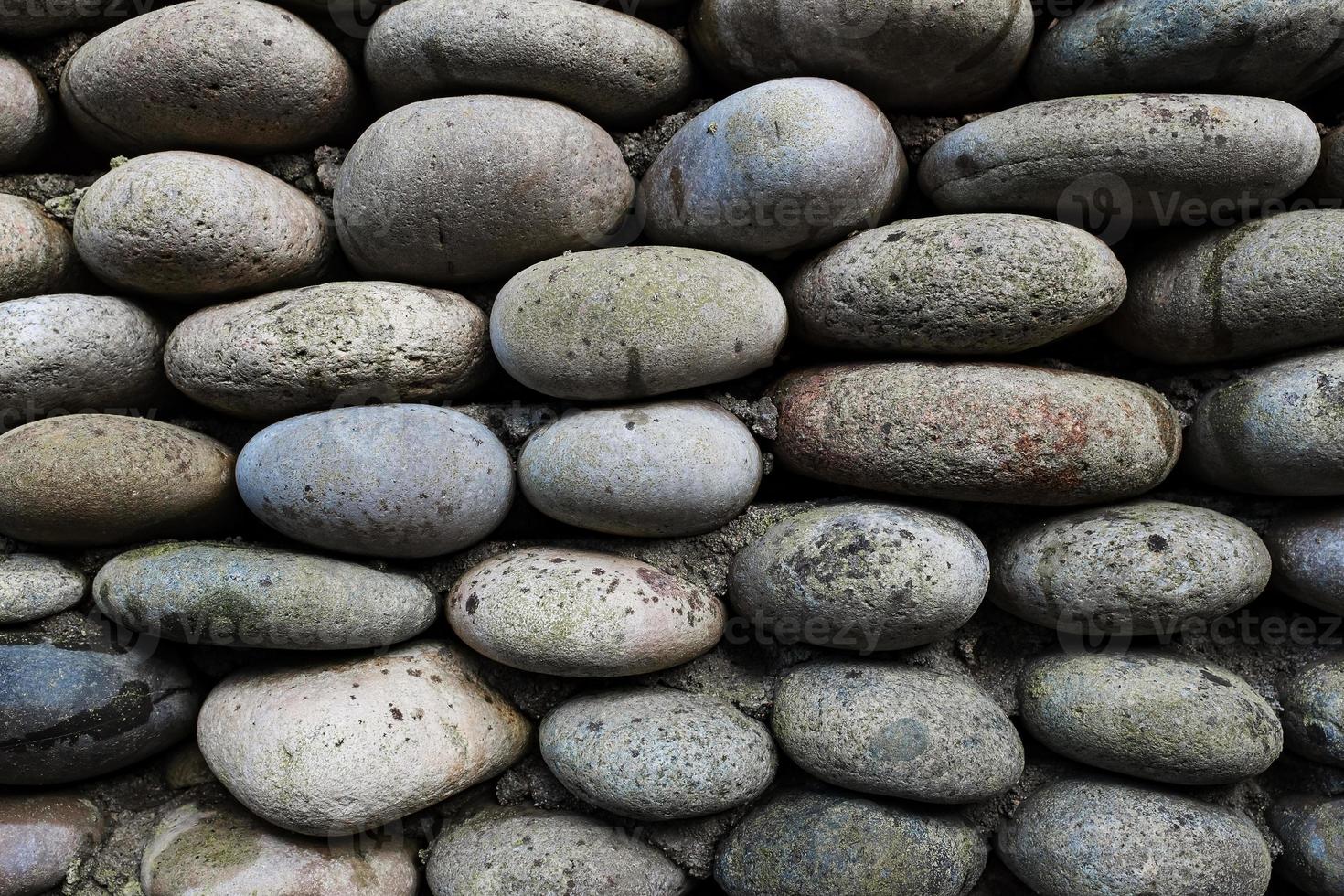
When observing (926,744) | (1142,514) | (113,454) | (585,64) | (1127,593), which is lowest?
(926,744)

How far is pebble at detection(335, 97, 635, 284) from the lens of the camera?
1.99 metres

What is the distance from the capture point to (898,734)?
6.05 ft

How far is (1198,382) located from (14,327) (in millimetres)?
3066

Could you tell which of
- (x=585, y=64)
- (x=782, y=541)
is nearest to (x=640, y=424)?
(x=782, y=541)

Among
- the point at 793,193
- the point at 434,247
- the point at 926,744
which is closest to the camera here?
the point at 926,744

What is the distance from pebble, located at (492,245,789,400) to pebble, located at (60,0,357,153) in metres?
0.80

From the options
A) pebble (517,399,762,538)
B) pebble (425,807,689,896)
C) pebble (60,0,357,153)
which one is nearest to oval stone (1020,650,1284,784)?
pebble (517,399,762,538)

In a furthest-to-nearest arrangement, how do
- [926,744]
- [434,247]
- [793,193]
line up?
1. [434,247]
2. [793,193]
3. [926,744]

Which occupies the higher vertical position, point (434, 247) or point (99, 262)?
point (434, 247)

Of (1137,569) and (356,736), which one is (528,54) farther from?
(1137,569)

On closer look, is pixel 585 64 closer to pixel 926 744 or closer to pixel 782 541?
pixel 782 541

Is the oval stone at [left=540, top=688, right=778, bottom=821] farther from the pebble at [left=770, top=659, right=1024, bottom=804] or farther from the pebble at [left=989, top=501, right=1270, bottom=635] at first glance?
the pebble at [left=989, top=501, right=1270, bottom=635]

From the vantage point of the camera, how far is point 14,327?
1977 mm

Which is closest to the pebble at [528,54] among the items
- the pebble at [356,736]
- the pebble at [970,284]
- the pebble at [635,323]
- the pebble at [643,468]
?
the pebble at [635,323]
